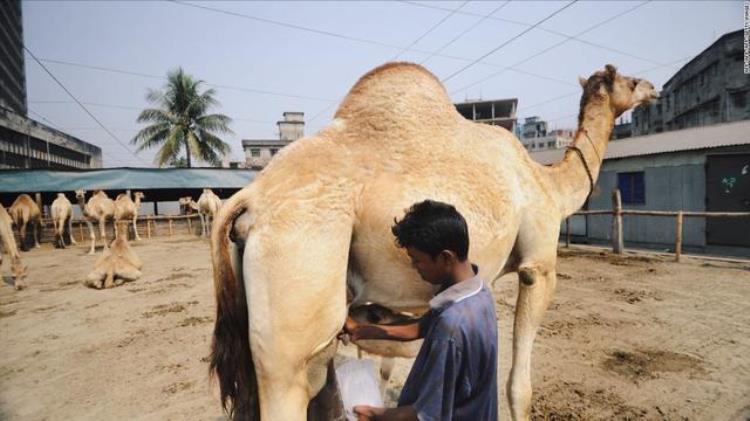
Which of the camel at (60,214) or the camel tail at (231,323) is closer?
the camel tail at (231,323)

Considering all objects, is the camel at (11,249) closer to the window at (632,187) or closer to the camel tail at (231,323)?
the camel tail at (231,323)

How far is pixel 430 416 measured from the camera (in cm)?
140

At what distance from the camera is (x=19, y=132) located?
89.9 ft

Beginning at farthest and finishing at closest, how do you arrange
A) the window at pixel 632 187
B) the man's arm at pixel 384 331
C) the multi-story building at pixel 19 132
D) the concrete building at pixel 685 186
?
the multi-story building at pixel 19 132
the window at pixel 632 187
the concrete building at pixel 685 186
the man's arm at pixel 384 331

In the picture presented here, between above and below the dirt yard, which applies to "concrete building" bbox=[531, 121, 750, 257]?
above

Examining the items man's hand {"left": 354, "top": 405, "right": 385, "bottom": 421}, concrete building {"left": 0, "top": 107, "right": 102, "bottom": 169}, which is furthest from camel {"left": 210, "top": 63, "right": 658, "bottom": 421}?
concrete building {"left": 0, "top": 107, "right": 102, "bottom": 169}

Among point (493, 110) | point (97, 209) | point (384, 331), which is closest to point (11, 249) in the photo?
point (97, 209)

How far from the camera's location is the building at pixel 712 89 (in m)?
28.9

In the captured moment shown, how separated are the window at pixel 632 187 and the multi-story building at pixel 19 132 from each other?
35550mm

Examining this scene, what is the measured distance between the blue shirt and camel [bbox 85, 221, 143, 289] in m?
9.82

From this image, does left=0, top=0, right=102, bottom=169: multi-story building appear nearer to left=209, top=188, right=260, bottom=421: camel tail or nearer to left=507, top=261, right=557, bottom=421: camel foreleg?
left=209, top=188, right=260, bottom=421: camel tail

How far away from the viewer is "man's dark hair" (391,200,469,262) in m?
1.48

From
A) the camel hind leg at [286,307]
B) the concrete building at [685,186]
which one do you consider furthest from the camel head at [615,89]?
the concrete building at [685,186]

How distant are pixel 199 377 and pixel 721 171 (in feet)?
48.4
